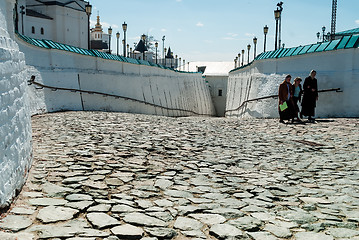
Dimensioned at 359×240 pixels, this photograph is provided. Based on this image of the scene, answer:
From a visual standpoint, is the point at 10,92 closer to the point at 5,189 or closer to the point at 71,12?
the point at 5,189

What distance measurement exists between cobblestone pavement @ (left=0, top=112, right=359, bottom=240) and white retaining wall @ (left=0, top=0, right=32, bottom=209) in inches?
8.1

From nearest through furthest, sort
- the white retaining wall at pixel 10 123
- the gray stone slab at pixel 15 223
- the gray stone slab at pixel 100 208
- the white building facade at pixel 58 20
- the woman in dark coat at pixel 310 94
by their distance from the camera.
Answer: the gray stone slab at pixel 15 223, the white retaining wall at pixel 10 123, the gray stone slab at pixel 100 208, the woman in dark coat at pixel 310 94, the white building facade at pixel 58 20

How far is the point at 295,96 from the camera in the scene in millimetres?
12039

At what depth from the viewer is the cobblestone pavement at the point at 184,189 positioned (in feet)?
10.8

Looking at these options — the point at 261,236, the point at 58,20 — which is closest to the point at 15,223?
the point at 261,236

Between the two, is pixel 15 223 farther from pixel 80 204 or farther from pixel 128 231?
pixel 128 231

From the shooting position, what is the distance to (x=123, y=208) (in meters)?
3.78

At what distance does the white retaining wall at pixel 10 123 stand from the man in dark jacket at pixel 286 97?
8784mm

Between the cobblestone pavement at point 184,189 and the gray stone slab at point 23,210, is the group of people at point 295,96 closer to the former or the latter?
the cobblestone pavement at point 184,189

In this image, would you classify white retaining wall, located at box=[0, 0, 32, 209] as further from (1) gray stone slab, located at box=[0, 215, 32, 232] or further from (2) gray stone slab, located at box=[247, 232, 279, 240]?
(2) gray stone slab, located at box=[247, 232, 279, 240]

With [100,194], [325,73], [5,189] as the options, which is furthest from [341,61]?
[5,189]

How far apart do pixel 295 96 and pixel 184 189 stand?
28.0 ft

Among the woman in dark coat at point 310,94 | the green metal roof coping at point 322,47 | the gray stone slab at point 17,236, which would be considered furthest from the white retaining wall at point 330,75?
the gray stone slab at point 17,236

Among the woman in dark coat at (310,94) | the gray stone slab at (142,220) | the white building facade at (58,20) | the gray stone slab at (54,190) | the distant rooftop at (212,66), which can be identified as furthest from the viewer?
the distant rooftop at (212,66)
